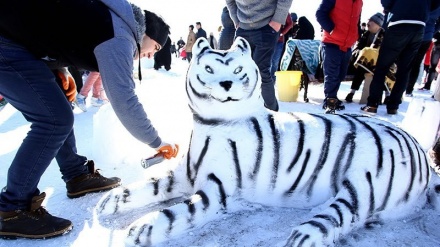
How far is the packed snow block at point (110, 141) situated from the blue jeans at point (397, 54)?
284 centimetres

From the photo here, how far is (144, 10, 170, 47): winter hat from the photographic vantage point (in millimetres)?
1729

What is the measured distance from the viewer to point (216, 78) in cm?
150

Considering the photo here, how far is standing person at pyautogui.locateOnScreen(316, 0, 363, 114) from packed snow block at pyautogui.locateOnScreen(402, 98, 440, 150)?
3.55 feet

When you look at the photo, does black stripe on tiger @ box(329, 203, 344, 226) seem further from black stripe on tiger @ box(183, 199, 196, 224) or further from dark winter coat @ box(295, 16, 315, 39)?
dark winter coat @ box(295, 16, 315, 39)

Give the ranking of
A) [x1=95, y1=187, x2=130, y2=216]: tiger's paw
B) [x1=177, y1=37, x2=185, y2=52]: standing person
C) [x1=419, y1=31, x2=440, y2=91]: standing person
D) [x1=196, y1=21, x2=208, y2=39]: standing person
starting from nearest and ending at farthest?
[x1=95, y1=187, x2=130, y2=216]: tiger's paw < [x1=419, y1=31, x2=440, y2=91]: standing person < [x1=196, y1=21, x2=208, y2=39]: standing person < [x1=177, y1=37, x2=185, y2=52]: standing person

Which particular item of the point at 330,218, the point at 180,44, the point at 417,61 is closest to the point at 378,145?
the point at 330,218

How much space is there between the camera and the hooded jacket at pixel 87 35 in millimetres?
1442

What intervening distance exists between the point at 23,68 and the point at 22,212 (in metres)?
0.66

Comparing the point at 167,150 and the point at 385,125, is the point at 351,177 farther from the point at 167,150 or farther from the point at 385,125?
the point at 167,150

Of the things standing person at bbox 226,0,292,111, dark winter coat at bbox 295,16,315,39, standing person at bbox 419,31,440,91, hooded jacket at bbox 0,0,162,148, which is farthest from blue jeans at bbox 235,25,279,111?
standing person at bbox 419,31,440,91

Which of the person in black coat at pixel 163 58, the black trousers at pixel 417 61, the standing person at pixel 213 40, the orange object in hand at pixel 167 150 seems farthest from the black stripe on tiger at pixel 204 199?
the person in black coat at pixel 163 58

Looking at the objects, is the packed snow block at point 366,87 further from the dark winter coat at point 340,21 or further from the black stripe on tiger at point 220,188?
the black stripe on tiger at point 220,188

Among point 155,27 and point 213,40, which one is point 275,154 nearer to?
point 155,27

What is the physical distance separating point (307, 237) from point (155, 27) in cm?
125
